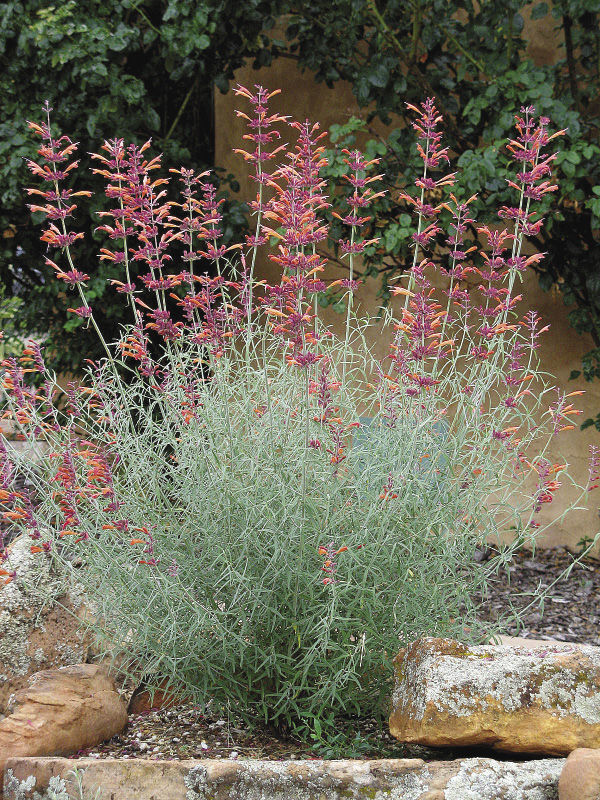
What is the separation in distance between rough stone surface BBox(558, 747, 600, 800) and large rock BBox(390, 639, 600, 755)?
0.33 metres

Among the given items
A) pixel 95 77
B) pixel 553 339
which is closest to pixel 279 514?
pixel 95 77

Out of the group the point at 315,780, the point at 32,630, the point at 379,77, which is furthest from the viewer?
the point at 379,77

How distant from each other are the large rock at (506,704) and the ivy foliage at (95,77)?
3.67 m

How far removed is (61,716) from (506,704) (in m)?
1.36

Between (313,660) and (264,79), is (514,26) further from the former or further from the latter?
(313,660)

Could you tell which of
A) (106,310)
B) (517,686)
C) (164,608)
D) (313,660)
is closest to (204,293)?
(164,608)

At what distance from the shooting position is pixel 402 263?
19.4 ft

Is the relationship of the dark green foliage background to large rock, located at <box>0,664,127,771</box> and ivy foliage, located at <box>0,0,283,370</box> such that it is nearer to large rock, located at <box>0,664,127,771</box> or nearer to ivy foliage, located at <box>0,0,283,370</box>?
ivy foliage, located at <box>0,0,283,370</box>

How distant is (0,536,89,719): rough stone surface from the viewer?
342 centimetres

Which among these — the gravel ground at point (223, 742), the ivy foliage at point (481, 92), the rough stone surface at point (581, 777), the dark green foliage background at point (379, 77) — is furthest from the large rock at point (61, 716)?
the ivy foliage at point (481, 92)

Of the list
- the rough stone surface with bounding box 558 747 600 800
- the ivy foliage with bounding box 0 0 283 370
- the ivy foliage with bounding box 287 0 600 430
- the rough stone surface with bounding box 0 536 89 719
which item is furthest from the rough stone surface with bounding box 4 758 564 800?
the ivy foliage with bounding box 0 0 283 370

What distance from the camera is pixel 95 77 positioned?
17.6 feet

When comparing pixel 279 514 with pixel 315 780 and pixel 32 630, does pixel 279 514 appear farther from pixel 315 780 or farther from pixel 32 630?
pixel 32 630

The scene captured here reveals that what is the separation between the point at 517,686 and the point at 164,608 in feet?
3.71
